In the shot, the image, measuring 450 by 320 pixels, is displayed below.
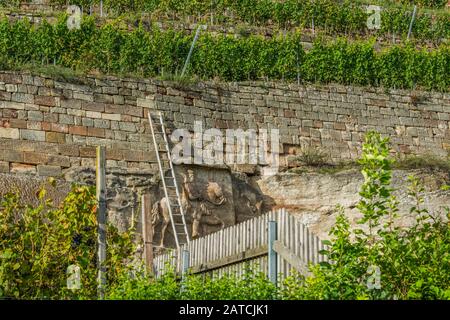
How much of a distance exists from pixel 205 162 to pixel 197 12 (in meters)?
5.84

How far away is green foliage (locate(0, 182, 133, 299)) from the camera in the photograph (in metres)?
9.06

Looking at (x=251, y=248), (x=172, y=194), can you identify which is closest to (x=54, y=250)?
(x=251, y=248)

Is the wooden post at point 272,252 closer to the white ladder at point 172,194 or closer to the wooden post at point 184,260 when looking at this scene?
the wooden post at point 184,260

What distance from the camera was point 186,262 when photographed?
10.4 m

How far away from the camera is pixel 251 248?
9625mm

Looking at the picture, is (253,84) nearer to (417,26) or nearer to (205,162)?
(205,162)

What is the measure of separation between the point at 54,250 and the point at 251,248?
63.6 inches

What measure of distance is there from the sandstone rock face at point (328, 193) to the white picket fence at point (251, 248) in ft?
16.4

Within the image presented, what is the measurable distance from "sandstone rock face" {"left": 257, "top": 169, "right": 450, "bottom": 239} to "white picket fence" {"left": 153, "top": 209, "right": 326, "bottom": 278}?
16.4ft

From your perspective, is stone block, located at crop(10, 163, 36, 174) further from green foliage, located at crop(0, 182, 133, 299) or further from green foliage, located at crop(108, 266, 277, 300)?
green foliage, located at crop(108, 266, 277, 300)

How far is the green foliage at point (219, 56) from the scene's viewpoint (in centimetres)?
1712

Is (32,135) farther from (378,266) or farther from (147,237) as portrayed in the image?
(378,266)
